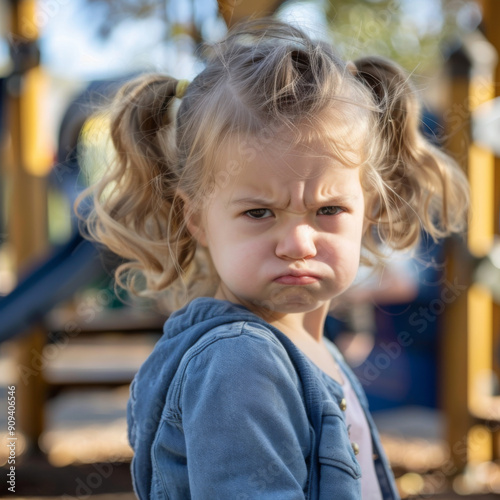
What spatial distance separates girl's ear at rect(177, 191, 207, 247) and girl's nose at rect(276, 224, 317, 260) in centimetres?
19

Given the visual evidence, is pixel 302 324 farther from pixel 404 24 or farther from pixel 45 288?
pixel 404 24

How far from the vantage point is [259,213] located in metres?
0.92

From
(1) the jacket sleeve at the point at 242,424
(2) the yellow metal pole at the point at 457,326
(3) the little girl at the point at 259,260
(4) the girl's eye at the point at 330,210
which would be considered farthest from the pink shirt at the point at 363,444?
(2) the yellow metal pole at the point at 457,326

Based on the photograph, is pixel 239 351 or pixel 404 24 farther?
pixel 404 24

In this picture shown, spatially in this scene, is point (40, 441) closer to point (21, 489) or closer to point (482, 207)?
point (21, 489)

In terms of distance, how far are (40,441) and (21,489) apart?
0.42 meters

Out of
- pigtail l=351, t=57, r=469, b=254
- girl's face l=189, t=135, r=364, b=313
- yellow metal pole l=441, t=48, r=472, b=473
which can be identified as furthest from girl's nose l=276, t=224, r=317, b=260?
yellow metal pole l=441, t=48, r=472, b=473

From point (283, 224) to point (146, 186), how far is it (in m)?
0.36

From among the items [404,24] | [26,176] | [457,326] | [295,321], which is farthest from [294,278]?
[404,24]

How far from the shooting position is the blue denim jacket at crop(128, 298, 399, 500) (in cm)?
80

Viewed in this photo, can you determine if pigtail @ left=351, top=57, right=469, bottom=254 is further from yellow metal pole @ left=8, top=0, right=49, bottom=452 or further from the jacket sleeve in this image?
yellow metal pole @ left=8, top=0, right=49, bottom=452

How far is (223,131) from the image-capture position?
94 cm

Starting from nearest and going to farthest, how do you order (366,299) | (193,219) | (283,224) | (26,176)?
(283,224), (193,219), (26,176), (366,299)

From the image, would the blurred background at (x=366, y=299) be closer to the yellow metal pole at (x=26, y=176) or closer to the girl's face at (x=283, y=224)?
the yellow metal pole at (x=26, y=176)
